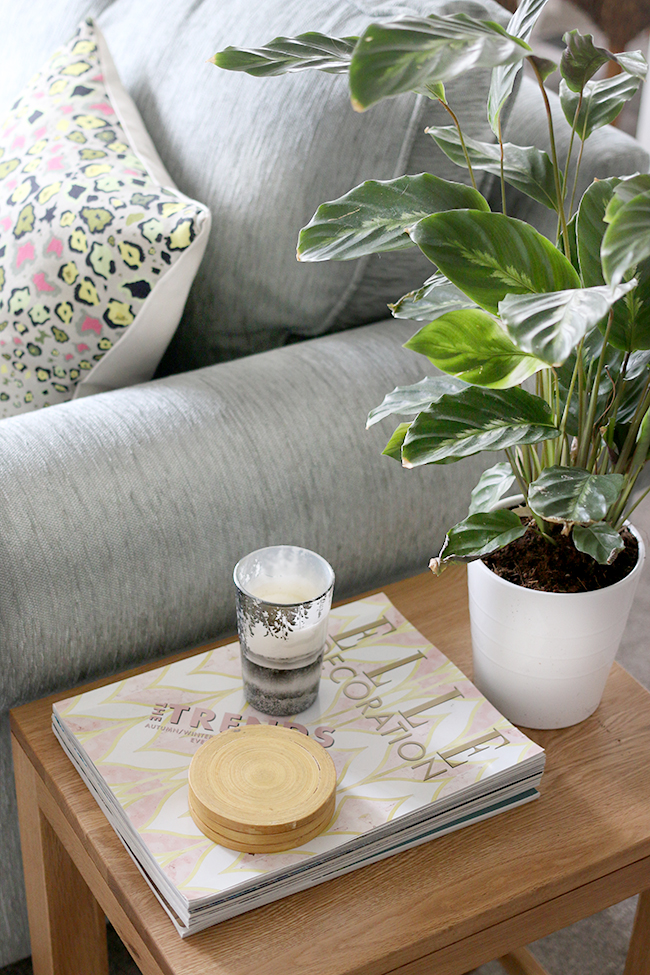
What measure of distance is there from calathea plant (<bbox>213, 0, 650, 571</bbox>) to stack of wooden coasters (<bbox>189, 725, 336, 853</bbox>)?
17cm

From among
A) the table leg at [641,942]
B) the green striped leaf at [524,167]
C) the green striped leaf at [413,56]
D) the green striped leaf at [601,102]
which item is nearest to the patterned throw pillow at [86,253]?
the green striped leaf at [524,167]

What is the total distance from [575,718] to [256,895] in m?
0.31

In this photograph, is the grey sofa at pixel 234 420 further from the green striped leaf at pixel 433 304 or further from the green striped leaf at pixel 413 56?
the green striped leaf at pixel 413 56

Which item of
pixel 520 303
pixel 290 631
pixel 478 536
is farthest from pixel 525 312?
pixel 290 631

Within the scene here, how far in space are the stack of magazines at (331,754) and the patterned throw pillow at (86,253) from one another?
1.30 feet

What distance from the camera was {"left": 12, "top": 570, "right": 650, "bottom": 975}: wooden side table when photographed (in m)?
0.62

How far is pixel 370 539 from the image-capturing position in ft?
3.23

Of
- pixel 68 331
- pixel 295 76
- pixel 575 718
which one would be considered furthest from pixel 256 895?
pixel 295 76

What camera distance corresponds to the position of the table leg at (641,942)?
829mm

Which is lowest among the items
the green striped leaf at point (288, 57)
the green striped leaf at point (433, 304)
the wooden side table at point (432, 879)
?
the wooden side table at point (432, 879)

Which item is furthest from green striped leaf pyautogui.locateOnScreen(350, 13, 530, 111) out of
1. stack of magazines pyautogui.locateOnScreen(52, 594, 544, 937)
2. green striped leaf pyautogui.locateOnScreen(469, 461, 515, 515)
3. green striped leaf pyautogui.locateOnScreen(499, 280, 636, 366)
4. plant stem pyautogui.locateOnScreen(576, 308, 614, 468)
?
stack of magazines pyautogui.locateOnScreen(52, 594, 544, 937)

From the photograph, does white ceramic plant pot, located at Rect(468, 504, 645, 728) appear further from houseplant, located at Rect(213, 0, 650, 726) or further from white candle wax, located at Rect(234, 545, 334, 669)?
white candle wax, located at Rect(234, 545, 334, 669)

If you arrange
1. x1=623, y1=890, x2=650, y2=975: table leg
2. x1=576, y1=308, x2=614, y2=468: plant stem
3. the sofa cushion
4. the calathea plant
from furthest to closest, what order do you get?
1. the sofa cushion
2. x1=623, y1=890, x2=650, y2=975: table leg
3. x1=576, y1=308, x2=614, y2=468: plant stem
4. the calathea plant

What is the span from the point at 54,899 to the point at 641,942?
20.7 inches
